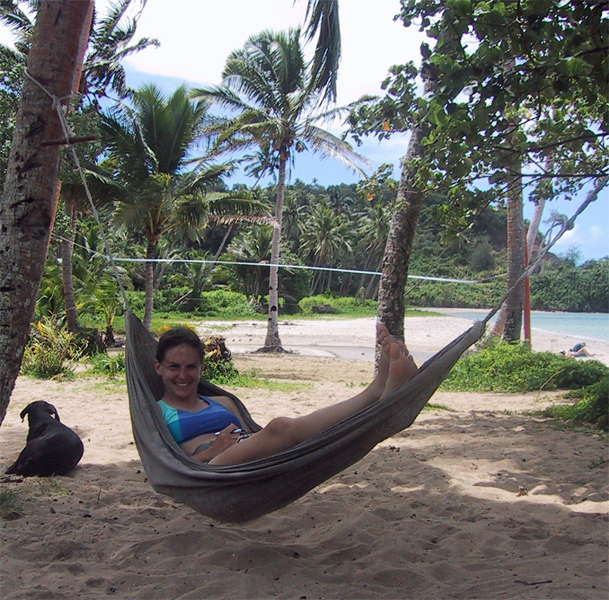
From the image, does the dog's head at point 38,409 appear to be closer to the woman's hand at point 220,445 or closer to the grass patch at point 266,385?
the woman's hand at point 220,445

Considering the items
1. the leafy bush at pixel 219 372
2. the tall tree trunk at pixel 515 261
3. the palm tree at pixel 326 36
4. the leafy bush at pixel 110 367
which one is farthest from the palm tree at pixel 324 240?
the leafy bush at pixel 110 367

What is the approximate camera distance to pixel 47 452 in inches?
114

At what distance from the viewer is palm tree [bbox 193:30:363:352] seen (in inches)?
472

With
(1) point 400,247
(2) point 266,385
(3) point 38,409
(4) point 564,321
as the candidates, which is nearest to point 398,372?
(3) point 38,409

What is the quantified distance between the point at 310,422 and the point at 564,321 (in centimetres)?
3466

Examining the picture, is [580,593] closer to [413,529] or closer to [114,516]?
[413,529]

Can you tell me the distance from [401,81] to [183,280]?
2010 cm

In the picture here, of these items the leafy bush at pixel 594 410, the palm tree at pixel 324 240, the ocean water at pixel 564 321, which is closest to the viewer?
the leafy bush at pixel 594 410

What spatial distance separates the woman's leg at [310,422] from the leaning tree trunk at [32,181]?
1.05m

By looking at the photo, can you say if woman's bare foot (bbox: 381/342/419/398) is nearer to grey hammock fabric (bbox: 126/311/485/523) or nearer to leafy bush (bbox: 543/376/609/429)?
grey hammock fabric (bbox: 126/311/485/523)

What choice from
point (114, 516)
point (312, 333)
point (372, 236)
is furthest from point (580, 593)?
point (372, 236)

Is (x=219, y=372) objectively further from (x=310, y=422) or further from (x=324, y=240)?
(x=324, y=240)

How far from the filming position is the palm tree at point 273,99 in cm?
1200

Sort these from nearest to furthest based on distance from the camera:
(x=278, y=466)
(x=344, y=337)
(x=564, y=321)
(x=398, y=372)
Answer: (x=278, y=466), (x=398, y=372), (x=344, y=337), (x=564, y=321)
